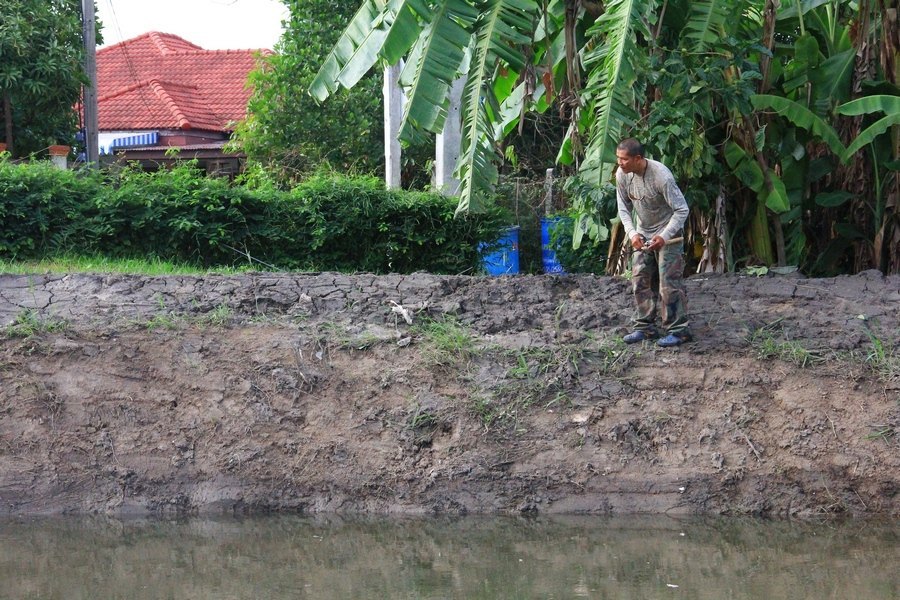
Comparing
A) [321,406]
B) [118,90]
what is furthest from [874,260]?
[118,90]

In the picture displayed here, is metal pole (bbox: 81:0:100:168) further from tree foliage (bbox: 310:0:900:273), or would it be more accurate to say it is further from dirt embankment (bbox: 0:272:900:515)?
tree foliage (bbox: 310:0:900:273)

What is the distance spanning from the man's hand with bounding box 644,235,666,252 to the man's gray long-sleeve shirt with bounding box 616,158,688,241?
3cm

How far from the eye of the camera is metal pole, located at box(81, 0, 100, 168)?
15.1 meters

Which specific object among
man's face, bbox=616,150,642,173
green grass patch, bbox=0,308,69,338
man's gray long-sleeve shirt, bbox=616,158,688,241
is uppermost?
man's face, bbox=616,150,642,173

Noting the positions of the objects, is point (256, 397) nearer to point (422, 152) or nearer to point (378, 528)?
point (378, 528)

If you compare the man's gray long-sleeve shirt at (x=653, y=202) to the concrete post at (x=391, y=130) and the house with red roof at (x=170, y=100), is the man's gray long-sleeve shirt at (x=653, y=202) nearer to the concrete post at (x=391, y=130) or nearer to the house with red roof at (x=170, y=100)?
the concrete post at (x=391, y=130)

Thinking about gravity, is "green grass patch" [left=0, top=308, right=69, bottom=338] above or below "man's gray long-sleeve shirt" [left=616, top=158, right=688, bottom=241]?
below

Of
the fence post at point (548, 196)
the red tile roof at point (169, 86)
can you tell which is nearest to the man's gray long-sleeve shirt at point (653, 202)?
the fence post at point (548, 196)

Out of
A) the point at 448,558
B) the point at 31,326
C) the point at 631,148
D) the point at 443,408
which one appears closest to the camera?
the point at 448,558

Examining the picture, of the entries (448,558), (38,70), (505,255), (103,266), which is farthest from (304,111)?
(448,558)

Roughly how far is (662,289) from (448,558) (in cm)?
265

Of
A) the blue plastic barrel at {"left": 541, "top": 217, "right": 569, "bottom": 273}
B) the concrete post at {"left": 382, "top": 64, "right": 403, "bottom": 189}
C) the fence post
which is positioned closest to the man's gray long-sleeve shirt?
the blue plastic barrel at {"left": 541, "top": 217, "right": 569, "bottom": 273}

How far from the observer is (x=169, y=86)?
79.8ft

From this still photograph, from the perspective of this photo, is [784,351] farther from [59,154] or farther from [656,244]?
[59,154]
